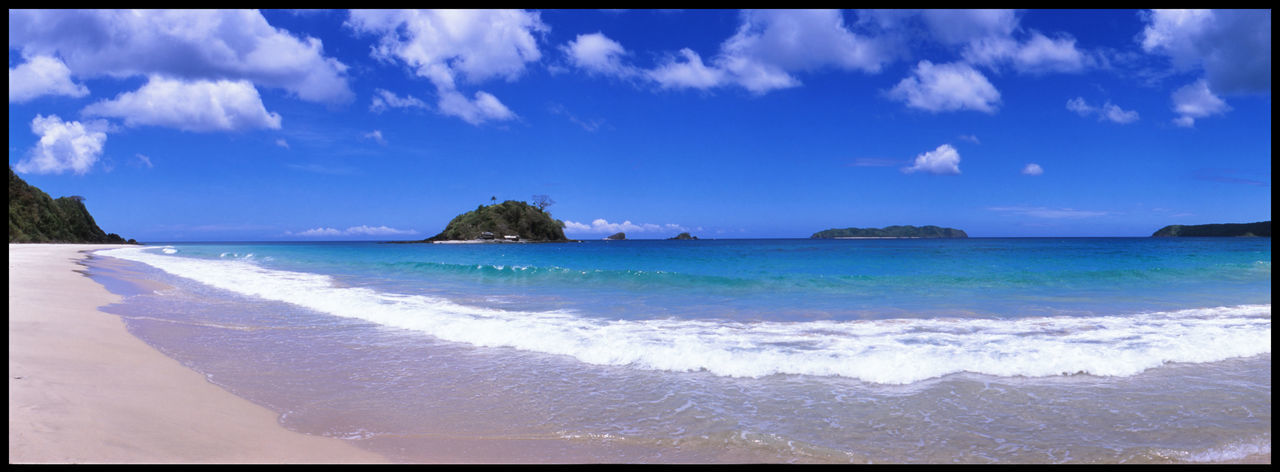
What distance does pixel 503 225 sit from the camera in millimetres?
130250

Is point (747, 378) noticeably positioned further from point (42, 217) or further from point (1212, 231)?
point (1212, 231)

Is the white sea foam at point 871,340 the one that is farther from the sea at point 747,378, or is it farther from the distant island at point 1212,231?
the distant island at point 1212,231

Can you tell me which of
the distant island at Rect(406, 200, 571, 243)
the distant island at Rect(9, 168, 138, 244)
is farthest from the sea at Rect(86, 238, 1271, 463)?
the distant island at Rect(406, 200, 571, 243)

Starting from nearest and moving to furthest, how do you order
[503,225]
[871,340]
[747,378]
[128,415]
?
1. [128,415]
2. [747,378]
3. [871,340]
4. [503,225]

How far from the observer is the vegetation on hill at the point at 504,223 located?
5103 inches

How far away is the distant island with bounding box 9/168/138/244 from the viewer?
80.6m

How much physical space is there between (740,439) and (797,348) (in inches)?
→ 146

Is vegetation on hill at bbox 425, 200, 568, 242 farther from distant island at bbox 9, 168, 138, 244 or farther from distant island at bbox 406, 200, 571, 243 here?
distant island at bbox 9, 168, 138, 244

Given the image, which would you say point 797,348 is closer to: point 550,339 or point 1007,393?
point 1007,393

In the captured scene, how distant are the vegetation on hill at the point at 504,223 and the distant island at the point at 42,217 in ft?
208

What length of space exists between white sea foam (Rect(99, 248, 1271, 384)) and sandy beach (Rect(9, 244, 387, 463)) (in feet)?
11.3

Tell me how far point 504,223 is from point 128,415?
423ft

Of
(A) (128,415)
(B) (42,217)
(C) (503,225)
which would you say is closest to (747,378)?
(A) (128,415)

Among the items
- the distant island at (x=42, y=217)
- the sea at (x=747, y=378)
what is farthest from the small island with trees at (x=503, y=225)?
the sea at (x=747, y=378)
